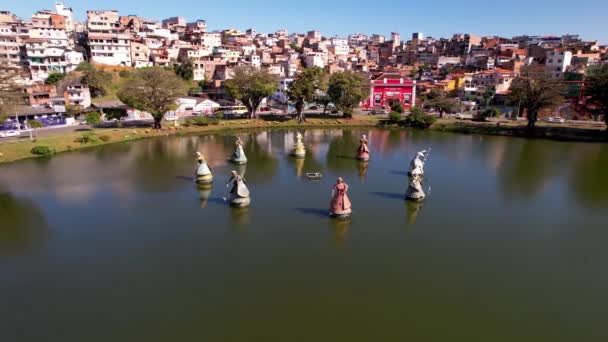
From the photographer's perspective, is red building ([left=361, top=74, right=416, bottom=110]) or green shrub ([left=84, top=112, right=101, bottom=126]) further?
red building ([left=361, top=74, right=416, bottom=110])

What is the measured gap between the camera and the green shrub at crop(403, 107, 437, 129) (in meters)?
51.2

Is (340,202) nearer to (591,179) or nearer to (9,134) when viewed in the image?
(591,179)

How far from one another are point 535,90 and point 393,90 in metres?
24.2

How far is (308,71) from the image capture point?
2147 inches

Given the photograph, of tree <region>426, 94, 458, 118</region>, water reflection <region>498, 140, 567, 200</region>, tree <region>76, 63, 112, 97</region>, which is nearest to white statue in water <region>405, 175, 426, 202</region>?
water reflection <region>498, 140, 567, 200</region>

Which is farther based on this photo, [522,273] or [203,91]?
[203,91]

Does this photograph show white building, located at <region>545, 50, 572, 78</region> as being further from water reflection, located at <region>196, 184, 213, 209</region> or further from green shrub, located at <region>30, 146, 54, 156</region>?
green shrub, located at <region>30, 146, 54, 156</region>

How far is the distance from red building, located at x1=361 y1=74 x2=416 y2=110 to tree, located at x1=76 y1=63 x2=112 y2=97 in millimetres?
45334

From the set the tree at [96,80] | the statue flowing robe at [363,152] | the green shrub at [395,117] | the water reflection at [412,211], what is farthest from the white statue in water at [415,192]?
the tree at [96,80]

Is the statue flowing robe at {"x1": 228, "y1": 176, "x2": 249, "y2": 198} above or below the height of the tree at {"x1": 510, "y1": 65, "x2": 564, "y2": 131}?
below

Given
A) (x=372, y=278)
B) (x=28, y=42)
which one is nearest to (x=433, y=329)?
(x=372, y=278)

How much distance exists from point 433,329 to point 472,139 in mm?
36616

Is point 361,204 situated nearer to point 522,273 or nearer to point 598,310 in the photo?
point 522,273

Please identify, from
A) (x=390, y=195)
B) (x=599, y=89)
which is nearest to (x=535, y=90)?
(x=599, y=89)
